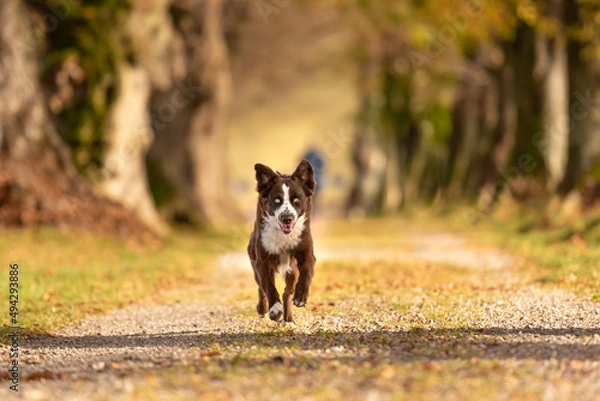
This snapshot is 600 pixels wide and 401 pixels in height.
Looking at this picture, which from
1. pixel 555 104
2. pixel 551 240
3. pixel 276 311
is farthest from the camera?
pixel 555 104

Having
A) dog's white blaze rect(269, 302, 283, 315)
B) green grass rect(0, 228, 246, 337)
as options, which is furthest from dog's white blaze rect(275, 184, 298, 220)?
green grass rect(0, 228, 246, 337)

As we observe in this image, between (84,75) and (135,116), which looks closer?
(84,75)

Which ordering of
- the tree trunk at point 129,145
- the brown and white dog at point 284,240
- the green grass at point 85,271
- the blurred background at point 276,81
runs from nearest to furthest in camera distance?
1. the brown and white dog at point 284,240
2. the green grass at point 85,271
3. the blurred background at point 276,81
4. the tree trunk at point 129,145

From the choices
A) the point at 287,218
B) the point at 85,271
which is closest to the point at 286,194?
the point at 287,218

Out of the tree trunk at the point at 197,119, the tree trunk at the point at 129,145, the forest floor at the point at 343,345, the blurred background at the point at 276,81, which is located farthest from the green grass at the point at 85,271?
the tree trunk at the point at 197,119

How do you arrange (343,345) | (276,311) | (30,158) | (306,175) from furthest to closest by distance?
(30,158) → (306,175) → (276,311) → (343,345)

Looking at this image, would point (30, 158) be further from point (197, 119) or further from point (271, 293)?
point (271, 293)

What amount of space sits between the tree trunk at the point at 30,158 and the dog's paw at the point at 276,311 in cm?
1112

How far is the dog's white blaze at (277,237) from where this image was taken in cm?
930

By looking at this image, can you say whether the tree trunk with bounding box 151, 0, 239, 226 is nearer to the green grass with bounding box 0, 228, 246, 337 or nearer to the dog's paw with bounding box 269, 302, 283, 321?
the green grass with bounding box 0, 228, 246, 337

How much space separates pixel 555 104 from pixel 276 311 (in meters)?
17.5

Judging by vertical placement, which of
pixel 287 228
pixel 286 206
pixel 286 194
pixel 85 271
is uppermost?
pixel 286 194

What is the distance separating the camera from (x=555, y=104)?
25.1 meters

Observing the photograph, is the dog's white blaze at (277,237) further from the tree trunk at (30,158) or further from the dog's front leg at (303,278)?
the tree trunk at (30,158)
